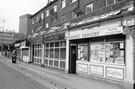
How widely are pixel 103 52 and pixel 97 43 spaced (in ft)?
3.09

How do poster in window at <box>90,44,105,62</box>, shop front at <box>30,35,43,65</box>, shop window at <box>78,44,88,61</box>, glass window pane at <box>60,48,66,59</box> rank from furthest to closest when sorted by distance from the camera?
shop front at <box>30,35,43,65</box>
glass window pane at <box>60,48,66,59</box>
shop window at <box>78,44,88,61</box>
poster in window at <box>90,44,105,62</box>

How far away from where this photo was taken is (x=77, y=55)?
14141mm

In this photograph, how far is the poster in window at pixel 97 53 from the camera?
36.3ft

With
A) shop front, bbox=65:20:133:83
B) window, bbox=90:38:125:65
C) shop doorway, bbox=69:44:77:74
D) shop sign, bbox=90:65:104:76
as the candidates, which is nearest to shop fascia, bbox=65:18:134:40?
shop front, bbox=65:20:133:83

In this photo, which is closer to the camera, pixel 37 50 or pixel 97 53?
pixel 97 53

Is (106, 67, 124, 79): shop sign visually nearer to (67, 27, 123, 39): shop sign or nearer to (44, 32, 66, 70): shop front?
(67, 27, 123, 39): shop sign

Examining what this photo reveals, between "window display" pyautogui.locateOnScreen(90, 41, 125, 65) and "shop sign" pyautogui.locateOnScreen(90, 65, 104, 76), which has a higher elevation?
"window display" pyautogui.locateOnScreen(90, 41, 125, 65)

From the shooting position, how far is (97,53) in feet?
37.9

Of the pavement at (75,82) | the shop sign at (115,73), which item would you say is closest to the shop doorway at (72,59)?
the pavement at (75,82)

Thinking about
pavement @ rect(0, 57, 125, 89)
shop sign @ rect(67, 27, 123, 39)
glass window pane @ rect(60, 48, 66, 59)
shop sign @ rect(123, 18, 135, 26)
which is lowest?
pavement @ rect(0, 57, 125, 89)

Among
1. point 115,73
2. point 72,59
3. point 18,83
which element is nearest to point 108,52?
point 115,73

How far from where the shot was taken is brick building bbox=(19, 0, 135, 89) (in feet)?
28.6

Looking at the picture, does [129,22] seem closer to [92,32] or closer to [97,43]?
[92,32]

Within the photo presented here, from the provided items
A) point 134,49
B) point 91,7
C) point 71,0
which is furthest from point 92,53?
point 71,0
